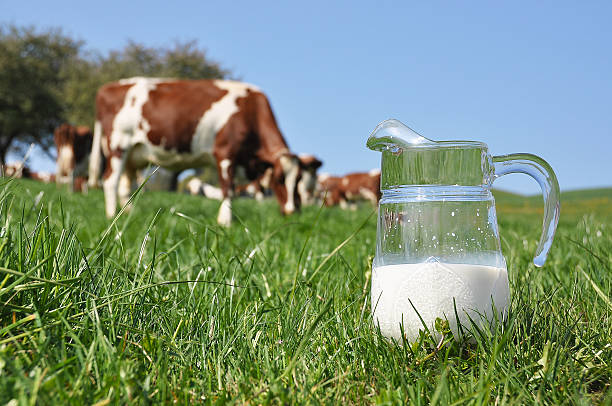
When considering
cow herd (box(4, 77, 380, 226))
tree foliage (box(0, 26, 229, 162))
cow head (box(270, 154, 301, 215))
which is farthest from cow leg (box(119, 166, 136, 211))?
tree foliage (box(0, 26, 229, 162))

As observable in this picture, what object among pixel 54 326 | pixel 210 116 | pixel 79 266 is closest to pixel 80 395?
pixel 54 326

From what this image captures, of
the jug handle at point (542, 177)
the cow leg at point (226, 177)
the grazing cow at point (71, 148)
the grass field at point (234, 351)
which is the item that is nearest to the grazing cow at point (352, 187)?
the grazing cow at point (71, 148)

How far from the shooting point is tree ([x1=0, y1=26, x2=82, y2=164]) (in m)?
36.3

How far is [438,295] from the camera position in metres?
1.66

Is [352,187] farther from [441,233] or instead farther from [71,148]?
[441,233]

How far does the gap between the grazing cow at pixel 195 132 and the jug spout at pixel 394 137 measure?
5.80 meters

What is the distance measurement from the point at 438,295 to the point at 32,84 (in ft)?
136

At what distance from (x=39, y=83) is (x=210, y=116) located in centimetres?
3555

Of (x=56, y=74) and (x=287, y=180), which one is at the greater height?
(x=56, y=74)

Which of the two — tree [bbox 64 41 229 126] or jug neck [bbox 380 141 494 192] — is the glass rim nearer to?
jug neck [bbox 380 141 494 192]

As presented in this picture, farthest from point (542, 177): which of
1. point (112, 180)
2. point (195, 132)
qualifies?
point (112, 180)

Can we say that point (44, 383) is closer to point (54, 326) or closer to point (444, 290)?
point (54, 326)

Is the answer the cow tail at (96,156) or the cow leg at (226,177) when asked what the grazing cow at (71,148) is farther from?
the cow leg at (226,177)

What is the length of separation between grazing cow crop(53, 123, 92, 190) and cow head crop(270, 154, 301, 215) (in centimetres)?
1574
